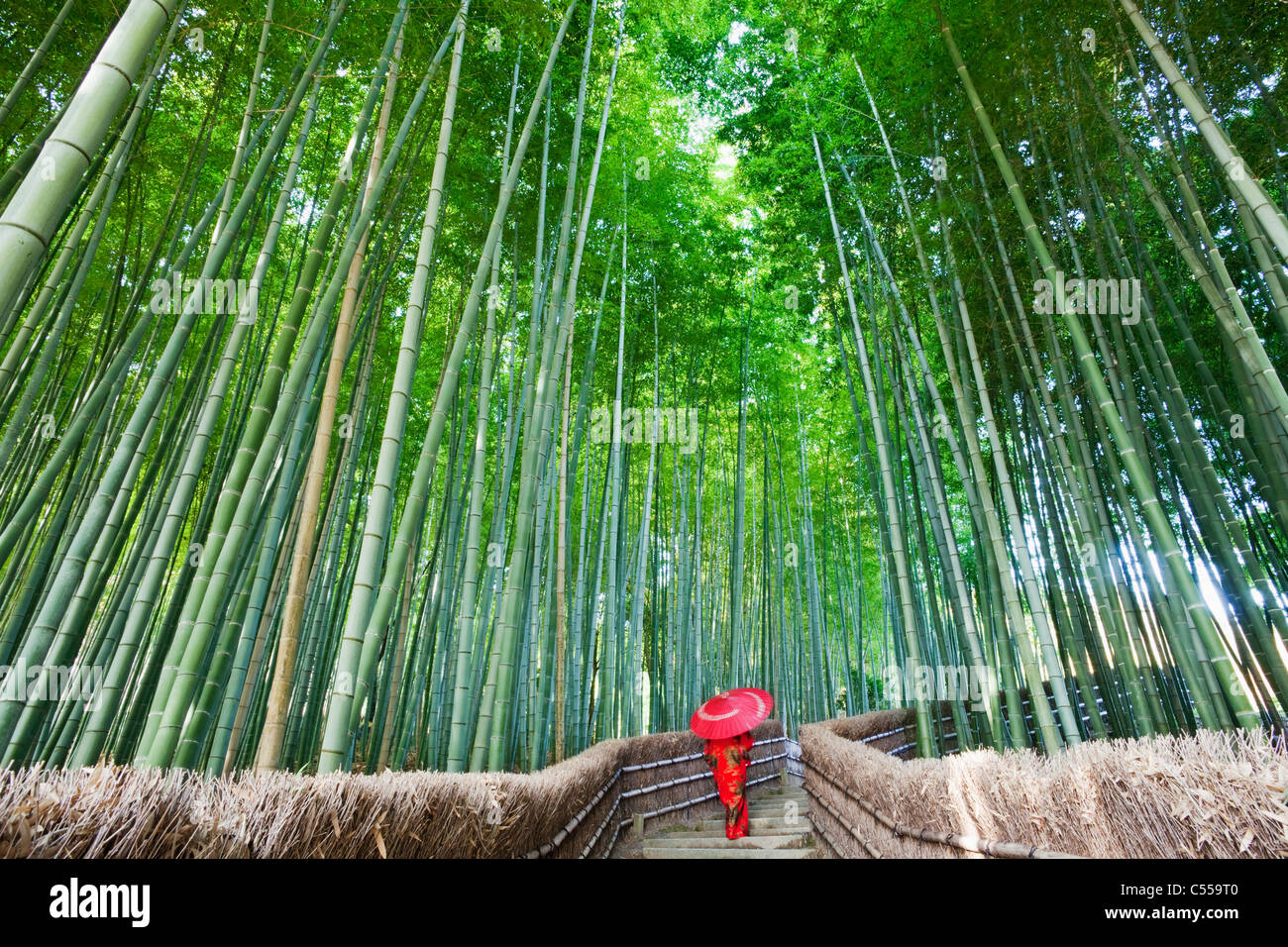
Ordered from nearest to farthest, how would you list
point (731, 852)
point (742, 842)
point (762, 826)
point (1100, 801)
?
point (1100, 801) < point (731, 852) < point (742, 842) < point (762, 826)

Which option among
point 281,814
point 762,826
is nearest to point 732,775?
point 762,826

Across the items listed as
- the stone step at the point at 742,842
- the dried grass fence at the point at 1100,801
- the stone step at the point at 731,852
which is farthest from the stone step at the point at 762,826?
the dried grass fence at the point at 1100,801

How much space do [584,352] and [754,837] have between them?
4.22 metres

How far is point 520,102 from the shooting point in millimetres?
4098

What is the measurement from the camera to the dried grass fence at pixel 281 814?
1000 millimetres

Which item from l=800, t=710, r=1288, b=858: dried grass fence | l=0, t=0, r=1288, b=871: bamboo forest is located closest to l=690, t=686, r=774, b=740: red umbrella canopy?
l=0, t=0, r=1288, b=871: bamboo forest

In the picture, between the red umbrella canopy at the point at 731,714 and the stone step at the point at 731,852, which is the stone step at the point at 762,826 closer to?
the stone step at the point at 731,852

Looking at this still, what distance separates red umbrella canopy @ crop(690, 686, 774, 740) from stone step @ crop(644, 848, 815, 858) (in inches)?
23.5

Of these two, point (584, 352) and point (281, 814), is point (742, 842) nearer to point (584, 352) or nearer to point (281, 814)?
point (281, 814)

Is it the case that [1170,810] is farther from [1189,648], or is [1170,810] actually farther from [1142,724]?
[1142,724]

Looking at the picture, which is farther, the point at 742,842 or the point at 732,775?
the point at 732,775

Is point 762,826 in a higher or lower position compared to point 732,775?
lower

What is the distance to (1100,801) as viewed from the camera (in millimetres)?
1621
